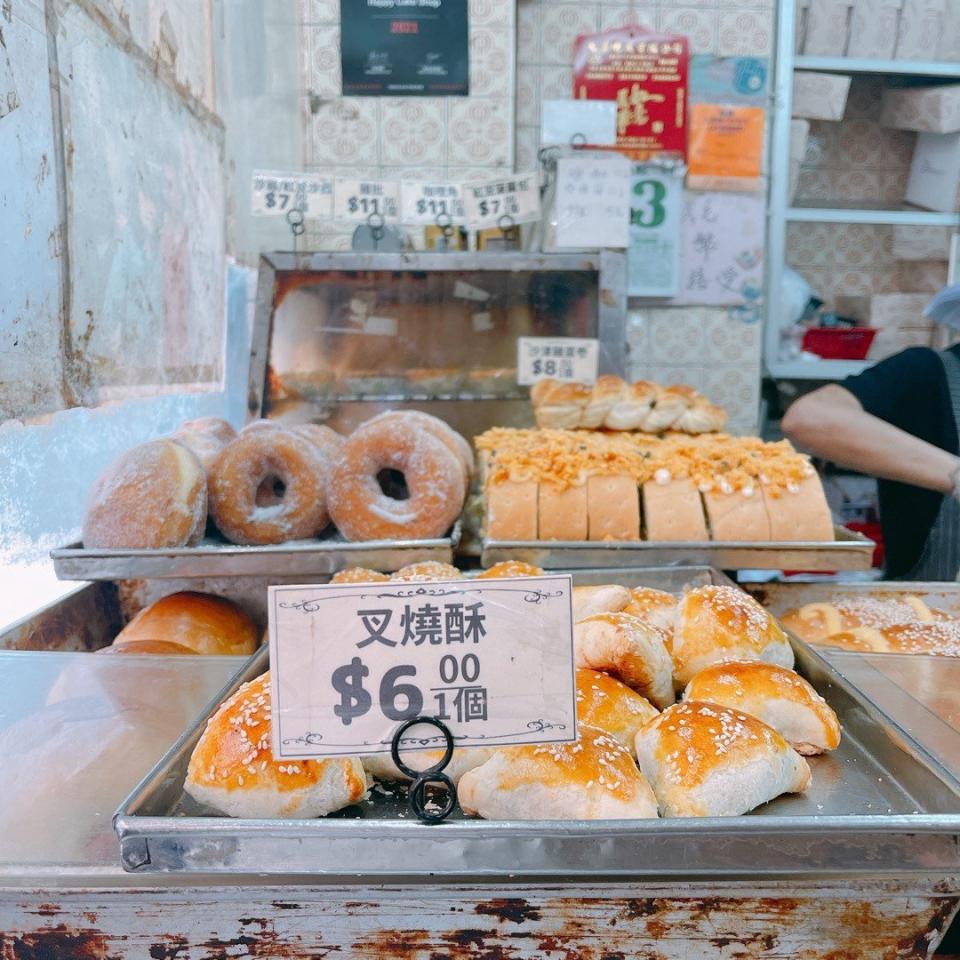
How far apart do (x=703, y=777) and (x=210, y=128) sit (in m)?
3.77

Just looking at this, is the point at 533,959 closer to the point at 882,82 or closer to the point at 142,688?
the point at 142,688

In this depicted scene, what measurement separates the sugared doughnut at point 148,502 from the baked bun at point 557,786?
121 cm

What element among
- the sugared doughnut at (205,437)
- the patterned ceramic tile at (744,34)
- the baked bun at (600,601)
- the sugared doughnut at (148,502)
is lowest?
the baked bun at (600,601)

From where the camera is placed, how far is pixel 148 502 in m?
1.99

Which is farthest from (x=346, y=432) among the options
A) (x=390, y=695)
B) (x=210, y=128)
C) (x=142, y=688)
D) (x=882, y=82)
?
(x=882, y=82)

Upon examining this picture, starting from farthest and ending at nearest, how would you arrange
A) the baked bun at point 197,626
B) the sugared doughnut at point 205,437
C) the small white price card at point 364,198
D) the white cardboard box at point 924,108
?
the white cardboard box at point 924,108 → the small white price card at point 364,198 → the sugared doughnut at point 205,437 → the baked bun at point 197,626

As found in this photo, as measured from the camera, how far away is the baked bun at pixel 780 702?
1.18m

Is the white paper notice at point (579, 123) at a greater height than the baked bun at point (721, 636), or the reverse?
the white paper notice at point (579, 123)

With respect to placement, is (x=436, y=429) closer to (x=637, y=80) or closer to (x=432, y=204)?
(x=432, y=204)

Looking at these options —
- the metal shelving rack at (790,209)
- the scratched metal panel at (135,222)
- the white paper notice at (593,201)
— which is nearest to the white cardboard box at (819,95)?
the metal shelving rack at (790,209)

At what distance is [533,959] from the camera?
101cm

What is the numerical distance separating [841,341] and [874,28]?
1775 mm

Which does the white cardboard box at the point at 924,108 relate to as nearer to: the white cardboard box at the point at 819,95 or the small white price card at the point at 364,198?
the white cardboard box at the point at 819,95

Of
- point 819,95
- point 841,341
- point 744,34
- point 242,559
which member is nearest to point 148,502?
point 242,559
